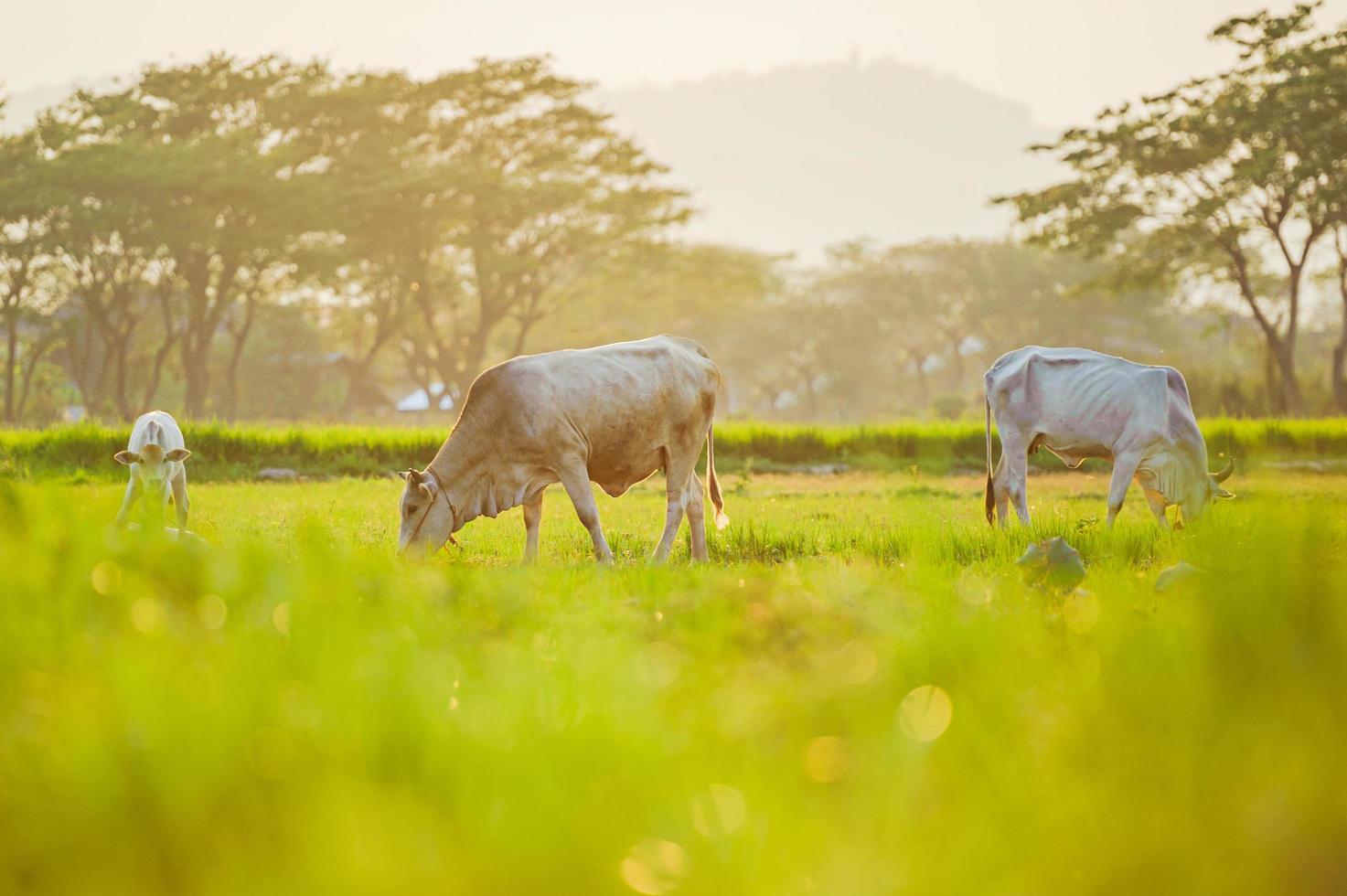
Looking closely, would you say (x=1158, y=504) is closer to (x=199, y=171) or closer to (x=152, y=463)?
(x=152, y=463)

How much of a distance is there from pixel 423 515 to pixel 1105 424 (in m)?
5.79

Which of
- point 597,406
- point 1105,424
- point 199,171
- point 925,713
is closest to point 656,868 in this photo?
point 925,713

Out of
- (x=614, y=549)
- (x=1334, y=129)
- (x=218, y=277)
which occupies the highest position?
(x=1334, y=129)

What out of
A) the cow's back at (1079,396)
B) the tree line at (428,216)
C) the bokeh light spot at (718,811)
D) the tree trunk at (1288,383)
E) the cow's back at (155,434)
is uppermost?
the tree line at (428,216)

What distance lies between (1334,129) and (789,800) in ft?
113

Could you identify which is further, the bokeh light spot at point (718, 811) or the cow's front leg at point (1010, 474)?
the cow's front leg at point (1010, 474)

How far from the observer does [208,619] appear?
2.88 m

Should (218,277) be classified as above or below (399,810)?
above

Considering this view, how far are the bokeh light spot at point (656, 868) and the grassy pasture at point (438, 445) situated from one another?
16498 millimetres

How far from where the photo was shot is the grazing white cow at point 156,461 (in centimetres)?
1024

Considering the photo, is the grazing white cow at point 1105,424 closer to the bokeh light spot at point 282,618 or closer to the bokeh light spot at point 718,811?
the bokeh light spot at point 282,618

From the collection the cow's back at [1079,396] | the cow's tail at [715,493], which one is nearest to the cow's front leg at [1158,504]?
the cow's back at [1079,396]

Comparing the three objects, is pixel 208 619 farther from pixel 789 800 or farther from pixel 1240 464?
pixel 1240 464

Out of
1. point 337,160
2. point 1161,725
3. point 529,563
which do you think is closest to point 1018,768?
point 1161,725
